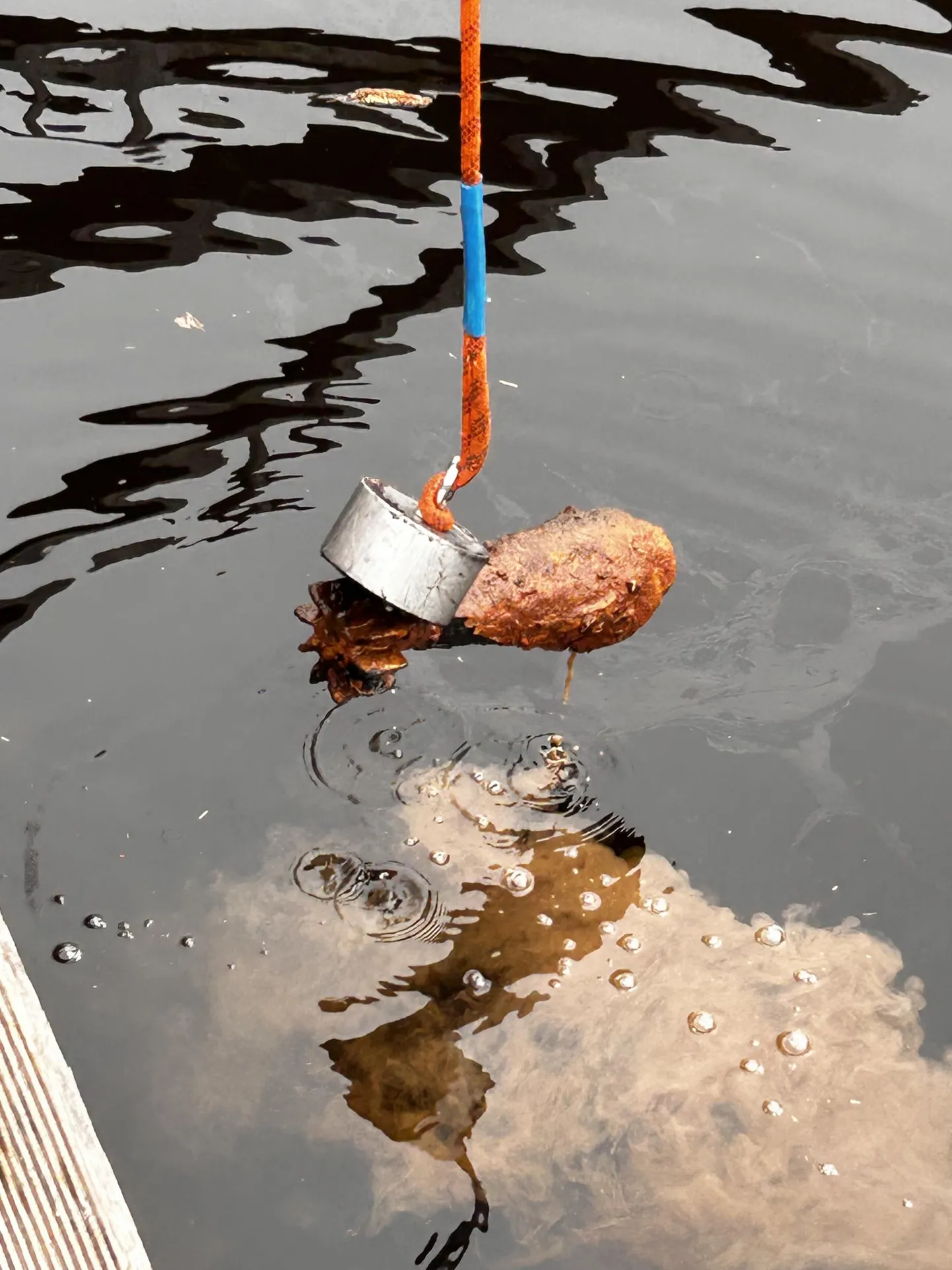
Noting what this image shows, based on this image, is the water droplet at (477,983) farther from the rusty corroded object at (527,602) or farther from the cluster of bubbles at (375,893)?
the rusty corroded object at (527,602)

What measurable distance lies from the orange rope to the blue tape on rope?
0.9 inches

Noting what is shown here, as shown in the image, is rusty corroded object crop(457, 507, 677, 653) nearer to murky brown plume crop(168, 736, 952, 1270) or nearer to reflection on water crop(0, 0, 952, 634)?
murky brown plume crop(168, 736, 952, 1270)

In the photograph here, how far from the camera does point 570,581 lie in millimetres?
3848

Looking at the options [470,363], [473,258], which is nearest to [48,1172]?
[470,363]

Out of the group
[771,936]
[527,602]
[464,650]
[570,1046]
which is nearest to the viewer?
[527,602]

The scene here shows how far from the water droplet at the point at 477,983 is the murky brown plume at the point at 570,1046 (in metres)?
0.01

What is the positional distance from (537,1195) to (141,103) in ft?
19.6

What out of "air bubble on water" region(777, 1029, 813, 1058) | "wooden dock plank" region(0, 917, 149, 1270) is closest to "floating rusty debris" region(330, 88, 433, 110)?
"air bubble on water" region(777, 1029, 813, 1058)

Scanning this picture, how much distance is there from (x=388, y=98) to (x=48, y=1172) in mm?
5958

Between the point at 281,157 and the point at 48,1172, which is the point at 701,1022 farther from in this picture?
the point at 281,157

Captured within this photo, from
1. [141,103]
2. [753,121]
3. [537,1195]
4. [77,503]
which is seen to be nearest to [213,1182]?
[537,1195]

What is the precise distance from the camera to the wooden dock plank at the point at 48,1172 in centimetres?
311

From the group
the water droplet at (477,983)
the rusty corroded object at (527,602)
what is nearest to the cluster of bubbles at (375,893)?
the water droplet at (477,983)

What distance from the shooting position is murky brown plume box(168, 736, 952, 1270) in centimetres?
382
